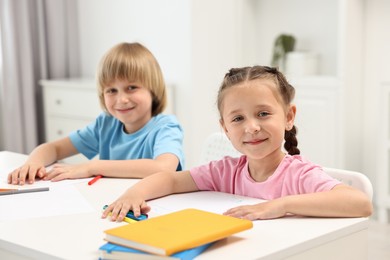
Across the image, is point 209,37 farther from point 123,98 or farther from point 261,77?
point 261,77

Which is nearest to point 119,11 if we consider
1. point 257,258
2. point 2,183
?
point 2,183

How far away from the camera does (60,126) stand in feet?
13.9

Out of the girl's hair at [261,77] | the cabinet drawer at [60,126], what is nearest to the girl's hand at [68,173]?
the girl's hair at [261,77]

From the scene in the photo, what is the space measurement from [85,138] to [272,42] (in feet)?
6.96

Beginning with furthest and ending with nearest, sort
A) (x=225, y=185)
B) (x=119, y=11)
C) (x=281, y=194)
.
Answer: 1. (x=119, y=11)
2. (x=225, y=185)
3. (x=281, y=194)

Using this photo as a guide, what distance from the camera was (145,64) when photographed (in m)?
2.15

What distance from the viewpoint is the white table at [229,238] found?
1.13 metres

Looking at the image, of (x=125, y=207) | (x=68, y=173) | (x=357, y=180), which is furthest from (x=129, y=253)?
(x=68, y=173)

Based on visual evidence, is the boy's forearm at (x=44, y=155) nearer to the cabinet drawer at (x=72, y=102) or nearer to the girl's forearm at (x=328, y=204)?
the girl's forearm at (x=328, y=204)

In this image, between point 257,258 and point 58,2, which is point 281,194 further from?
point 58,2

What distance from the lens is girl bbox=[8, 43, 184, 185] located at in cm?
206

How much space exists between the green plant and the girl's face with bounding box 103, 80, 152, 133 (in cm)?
180

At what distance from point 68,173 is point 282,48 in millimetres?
2299

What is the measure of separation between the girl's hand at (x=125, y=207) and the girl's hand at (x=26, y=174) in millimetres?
498
